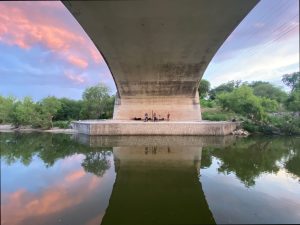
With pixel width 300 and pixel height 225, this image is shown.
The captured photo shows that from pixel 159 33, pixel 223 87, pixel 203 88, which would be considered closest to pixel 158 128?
pixel 159 33

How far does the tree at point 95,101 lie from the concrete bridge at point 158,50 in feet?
45.4

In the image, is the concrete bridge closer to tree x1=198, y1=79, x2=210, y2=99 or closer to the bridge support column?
the bridge support column

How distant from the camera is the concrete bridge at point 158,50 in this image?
1242 centimetres

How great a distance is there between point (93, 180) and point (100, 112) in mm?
34836

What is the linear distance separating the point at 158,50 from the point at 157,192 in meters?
13.6

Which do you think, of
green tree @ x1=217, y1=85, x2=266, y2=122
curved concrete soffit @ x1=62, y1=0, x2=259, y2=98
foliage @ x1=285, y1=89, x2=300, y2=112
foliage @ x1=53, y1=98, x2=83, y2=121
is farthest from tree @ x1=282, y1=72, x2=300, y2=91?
foliage @ x1=53, y1=98, x2=83, y2=121

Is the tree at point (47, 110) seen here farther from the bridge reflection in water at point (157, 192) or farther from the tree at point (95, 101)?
the bridge reflection in water at point (157, 192)

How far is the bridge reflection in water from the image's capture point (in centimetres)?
560

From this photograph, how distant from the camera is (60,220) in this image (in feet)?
18.1

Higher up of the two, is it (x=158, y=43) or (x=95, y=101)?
(x=158, y=43)

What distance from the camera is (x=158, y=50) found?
19141 mm

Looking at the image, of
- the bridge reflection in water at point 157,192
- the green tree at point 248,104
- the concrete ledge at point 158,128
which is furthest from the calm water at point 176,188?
the green tree at point 248,104

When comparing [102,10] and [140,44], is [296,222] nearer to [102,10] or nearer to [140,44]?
[102,10]

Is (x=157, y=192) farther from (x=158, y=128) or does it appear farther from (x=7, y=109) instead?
(x=7, y=109)
